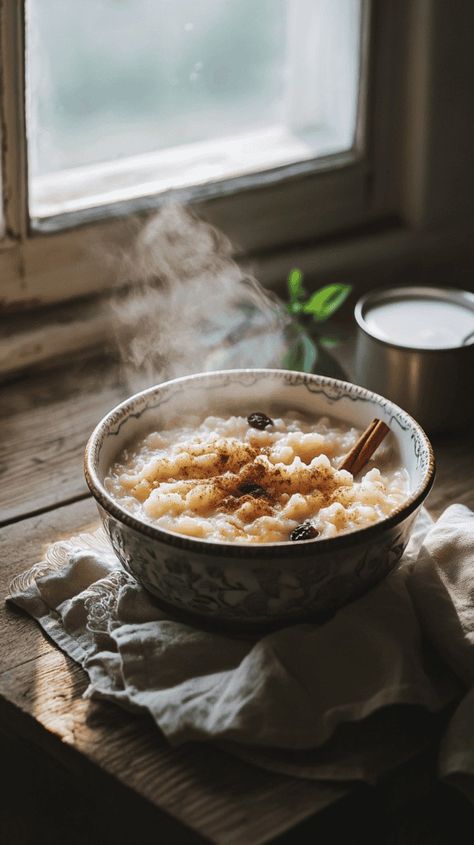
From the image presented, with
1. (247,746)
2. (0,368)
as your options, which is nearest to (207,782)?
(247,746)

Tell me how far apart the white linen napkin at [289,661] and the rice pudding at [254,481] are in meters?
0.10

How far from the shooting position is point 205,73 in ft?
6.16

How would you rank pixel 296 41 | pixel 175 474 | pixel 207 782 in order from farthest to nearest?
pixel 296 41 < pixel 175 474 < pixel 207 782

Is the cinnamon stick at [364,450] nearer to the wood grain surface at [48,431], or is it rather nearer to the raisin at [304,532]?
the raisin at [304,532]

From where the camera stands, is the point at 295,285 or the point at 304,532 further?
the point at 295,285

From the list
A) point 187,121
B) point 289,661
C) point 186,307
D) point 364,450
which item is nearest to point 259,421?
point 364,450

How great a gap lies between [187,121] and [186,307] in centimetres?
35

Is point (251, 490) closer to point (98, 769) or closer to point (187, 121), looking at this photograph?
point (98, 769)

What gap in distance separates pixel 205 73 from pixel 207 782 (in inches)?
53.0

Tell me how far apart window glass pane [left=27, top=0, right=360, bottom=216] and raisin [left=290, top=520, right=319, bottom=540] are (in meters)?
0.92

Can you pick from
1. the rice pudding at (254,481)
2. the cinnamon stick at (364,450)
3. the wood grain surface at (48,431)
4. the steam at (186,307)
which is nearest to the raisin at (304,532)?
the rice pudding at (254,481)

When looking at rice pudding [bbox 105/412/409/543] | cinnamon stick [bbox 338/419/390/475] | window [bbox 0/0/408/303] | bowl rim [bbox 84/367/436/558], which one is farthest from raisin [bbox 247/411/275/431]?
window [bbox 0/0/408/303]

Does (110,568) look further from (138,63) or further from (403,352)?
(138,63)

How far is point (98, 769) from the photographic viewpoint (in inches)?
39.3
